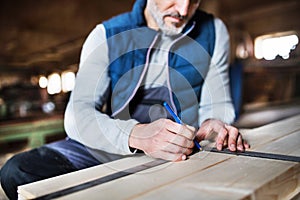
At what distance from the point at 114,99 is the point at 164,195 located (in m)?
0.66

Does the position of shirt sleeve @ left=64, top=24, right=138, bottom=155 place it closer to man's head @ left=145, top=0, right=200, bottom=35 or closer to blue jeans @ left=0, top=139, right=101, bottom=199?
blue jeans @ left=0, top=139, right=101, bottom=199

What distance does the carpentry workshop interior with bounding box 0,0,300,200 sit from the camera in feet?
1.70

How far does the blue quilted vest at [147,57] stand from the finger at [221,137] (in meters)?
0.30

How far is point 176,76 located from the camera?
1144 mm

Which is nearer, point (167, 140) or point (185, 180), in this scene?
point (185, 180)

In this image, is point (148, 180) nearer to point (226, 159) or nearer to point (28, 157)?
point (226, 159)

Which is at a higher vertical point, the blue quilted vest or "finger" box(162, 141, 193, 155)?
the blue quilted vest

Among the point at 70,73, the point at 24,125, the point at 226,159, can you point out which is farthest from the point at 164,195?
the point at 70,73

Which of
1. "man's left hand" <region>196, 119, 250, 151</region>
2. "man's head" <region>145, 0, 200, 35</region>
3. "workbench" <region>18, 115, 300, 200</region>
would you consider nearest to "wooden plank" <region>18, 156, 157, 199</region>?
"workbench" <region>18, 115, 300, 200</region>

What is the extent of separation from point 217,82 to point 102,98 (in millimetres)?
492

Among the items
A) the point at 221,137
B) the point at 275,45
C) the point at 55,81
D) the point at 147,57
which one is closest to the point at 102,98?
the point at 147,57

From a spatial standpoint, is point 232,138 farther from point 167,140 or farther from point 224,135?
point 167,140

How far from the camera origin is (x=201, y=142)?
2.86ft

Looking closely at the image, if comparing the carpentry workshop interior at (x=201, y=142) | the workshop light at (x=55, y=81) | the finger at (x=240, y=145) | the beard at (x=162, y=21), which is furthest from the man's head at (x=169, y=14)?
the workshop light at (x=55, y=81)
